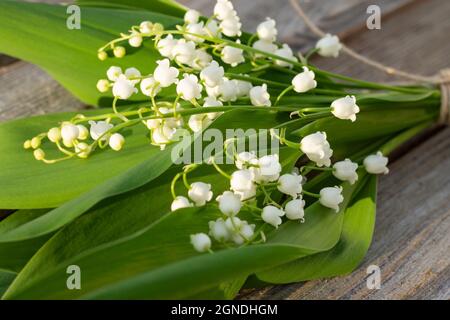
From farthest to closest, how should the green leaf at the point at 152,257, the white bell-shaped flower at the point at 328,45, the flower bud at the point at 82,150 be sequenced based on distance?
the white bell-shaped flower at the point at 328,45 → the flower bud at the point at 82,150 → the green leaf at the point at 152,257

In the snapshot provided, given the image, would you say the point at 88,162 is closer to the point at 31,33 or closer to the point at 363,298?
the point at 31,33

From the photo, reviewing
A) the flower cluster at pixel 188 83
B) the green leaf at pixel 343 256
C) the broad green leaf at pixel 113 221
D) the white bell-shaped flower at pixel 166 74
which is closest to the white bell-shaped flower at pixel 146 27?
the flower cluster at pixel 188 83

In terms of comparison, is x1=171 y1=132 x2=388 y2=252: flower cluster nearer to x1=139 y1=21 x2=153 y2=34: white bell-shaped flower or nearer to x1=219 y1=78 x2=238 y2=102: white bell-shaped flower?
x1=219 y1=78 x2=238 y2=102: white bell-shaped flower

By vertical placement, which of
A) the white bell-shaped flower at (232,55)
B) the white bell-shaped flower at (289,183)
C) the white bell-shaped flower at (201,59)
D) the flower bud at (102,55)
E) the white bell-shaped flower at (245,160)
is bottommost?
the white bell-shaped flower at (289,183)

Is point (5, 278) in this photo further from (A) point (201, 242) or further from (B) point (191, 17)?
(B) point (191, 17)

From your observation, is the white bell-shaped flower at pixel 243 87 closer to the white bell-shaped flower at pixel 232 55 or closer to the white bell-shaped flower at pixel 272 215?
the white bell-shaped flower at pixel 232 55

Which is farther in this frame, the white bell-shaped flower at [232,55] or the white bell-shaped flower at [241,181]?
the white bell-shaped flower at [232,55]

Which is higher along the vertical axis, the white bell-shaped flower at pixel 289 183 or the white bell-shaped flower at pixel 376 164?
the white bell-shaped flower at pixel 376 164
